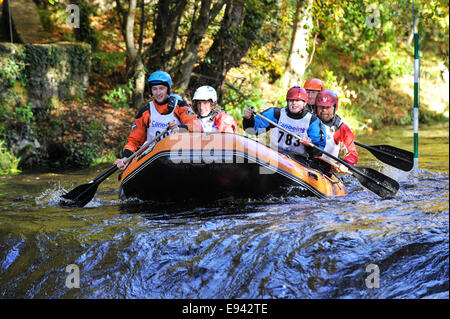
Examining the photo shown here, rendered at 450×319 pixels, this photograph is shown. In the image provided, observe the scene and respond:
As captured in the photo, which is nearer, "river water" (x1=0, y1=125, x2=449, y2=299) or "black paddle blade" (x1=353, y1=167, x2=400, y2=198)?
"river water" (x1=0, y1=125, x2=449, y2=299)

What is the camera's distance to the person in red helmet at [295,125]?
21.9 ft

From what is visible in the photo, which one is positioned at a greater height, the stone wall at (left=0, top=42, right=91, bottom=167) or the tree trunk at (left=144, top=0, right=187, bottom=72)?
the tree trunk at (left=144, top=0, right=187, bottom=72)

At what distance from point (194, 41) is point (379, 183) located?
18.2ft

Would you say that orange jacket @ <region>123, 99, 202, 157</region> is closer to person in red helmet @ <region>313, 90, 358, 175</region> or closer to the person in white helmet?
the person in white helmet

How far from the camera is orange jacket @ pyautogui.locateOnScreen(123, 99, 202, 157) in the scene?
6684mm

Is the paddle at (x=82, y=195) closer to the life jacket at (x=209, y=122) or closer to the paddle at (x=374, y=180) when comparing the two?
the life jacket at (x=209, y=122)

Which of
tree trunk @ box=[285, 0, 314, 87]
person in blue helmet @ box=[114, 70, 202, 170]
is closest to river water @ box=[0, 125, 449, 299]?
person in blue helmet @ box=[114, 70, 202, 170]

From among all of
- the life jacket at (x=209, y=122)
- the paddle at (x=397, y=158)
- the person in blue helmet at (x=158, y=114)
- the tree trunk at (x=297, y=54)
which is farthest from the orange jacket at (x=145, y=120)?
the tree trunk at (x=297, y=54)

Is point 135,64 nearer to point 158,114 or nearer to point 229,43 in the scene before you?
point 229,43

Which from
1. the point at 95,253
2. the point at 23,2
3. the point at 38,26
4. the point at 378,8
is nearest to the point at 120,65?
the point at 38,26

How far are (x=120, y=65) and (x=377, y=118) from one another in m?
7.33

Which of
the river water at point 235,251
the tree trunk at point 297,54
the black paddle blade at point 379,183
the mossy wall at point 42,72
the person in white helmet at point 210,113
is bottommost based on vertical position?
the river water at point 235,251

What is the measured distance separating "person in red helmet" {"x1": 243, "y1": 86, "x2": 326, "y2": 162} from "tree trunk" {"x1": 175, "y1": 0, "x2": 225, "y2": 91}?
158 inches
